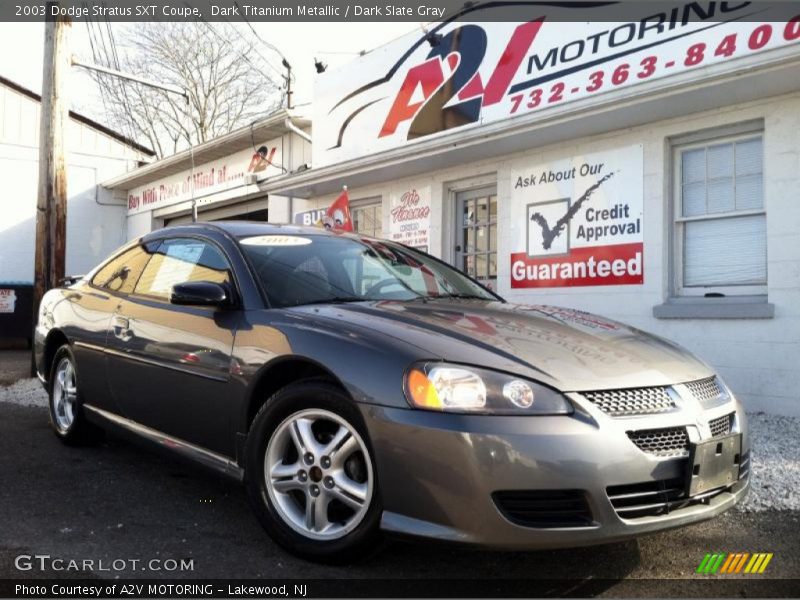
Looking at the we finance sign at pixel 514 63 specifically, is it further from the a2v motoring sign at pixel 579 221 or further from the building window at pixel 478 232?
the building window at pixel 478 232

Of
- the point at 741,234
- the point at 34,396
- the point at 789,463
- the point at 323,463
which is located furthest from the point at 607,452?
the point at 34,396

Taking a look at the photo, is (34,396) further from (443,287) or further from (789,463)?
(789,463)

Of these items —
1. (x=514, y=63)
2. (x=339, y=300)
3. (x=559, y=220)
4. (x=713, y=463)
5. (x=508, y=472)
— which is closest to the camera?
(x=508, y=472)

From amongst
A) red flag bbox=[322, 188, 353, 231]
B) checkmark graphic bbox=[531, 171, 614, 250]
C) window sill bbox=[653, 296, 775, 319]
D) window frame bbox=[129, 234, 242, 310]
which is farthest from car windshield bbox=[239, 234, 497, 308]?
red flag bbox=[322, 188, 353, 231]

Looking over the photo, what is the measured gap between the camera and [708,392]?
2914mm

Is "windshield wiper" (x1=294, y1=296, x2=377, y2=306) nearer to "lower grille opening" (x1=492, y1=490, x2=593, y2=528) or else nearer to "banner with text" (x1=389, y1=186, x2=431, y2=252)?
"lower grille opening" (x1=492, y1=490, x2=593, y2=528)

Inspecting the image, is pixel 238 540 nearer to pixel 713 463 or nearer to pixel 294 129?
pixel 713 463

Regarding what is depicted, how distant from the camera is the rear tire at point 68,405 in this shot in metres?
4.71

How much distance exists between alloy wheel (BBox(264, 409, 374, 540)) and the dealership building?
477 cm

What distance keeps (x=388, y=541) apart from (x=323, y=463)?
39 cm

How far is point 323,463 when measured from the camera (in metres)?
2.80

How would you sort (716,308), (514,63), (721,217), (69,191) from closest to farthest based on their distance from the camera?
(716,308) → (721,217) → (514,63) → (69,191)

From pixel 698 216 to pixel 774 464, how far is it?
306 centimetres

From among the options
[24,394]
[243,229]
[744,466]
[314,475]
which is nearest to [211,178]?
[24,394]
